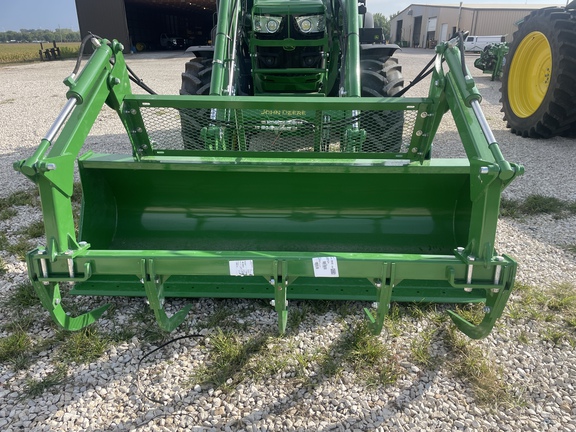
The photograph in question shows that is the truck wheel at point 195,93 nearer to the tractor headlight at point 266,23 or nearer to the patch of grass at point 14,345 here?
the tractor headlight at point 266,23

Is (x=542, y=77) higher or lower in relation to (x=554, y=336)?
higher

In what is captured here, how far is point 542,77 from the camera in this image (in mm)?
7117

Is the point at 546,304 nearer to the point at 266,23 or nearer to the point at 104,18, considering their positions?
the point at 266,23

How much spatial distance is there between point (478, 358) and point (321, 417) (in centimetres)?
98

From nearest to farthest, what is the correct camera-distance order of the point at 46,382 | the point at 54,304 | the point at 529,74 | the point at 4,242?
the point at 54,304 < the point at 46,382 < the point at 4,242 < the point at 529,74

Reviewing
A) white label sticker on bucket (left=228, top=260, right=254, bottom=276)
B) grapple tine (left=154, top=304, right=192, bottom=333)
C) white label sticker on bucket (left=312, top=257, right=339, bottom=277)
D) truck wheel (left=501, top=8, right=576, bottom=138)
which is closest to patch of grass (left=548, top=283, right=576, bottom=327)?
white label sticker on bucket (left=312, top=257, right=339, bottom=277)

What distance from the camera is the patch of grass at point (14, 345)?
2533 millimetres

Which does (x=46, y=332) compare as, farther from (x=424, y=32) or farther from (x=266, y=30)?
(x=424, y=32)

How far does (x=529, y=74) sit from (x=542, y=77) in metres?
0.26

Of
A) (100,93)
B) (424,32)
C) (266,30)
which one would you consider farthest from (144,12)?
(100,93)

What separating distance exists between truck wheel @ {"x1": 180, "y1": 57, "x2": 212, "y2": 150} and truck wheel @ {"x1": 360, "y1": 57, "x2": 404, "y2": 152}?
52.4 inches

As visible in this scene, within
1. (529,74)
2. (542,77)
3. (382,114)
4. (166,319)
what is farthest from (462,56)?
Result: (529,74)

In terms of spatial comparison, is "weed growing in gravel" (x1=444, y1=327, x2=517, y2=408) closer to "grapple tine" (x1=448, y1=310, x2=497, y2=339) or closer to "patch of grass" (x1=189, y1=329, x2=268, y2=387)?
"grapple tine" (x1=448, y1=310, x2=497, y2=339)

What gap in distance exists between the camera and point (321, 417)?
220cm
